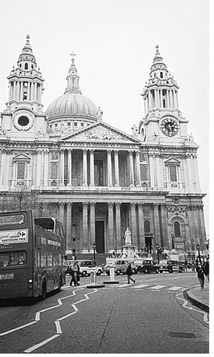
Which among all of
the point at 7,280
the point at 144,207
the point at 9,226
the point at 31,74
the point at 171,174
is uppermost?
the point at 31,74

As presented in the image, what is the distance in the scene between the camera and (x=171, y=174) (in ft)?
221

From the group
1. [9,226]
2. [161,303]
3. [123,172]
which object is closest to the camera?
[161,303]

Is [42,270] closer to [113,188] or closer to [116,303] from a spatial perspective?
[116,303]

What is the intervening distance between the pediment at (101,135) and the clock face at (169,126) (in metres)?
8.17

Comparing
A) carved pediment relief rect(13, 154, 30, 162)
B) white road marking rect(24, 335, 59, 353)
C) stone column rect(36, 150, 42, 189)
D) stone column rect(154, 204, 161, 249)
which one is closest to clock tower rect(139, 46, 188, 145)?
stone column rect(154, 204, 161, 249)

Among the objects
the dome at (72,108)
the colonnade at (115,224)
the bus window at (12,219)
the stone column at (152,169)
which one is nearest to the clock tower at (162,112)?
the stone column at (152,169)

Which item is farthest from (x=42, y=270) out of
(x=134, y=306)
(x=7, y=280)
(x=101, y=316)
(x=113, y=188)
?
(x=113, y=188)

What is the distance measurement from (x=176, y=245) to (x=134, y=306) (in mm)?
49066

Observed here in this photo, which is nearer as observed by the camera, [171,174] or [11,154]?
[11,154]

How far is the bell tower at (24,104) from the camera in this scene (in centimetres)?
6469

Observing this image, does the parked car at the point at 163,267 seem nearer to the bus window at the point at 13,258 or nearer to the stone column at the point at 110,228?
the stone column at the point at 110,228

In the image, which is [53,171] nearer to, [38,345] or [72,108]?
[72,108]

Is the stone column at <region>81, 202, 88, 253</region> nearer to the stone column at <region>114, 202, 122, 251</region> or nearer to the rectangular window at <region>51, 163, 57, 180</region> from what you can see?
the stone column at <region>114, 202, 122, 251</region>

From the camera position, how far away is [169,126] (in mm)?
70562
